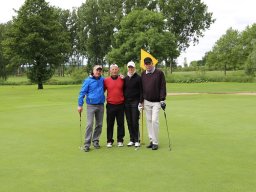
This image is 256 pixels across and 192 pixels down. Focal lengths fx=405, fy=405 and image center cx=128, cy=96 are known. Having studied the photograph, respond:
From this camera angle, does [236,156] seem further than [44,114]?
No

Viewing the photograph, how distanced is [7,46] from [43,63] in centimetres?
493

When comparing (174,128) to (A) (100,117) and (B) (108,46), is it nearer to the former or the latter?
(A) (100,117)

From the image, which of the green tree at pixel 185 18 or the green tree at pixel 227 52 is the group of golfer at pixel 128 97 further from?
the green tree at pixel 227 52

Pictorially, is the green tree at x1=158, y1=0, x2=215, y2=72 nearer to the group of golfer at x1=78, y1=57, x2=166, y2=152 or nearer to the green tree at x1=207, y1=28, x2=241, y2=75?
the green tree at x1=207, y1=28, x2=241, y2=75

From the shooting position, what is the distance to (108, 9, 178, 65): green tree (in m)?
67.7

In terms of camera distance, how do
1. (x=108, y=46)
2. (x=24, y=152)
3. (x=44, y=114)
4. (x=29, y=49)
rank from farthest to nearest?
(x=108, y=46), (x=29, y=49), (x=44, y=114), (x=24, y=152)

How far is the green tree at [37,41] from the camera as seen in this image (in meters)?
50.6

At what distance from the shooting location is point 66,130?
14.0 m

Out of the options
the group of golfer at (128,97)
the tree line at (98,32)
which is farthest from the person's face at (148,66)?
the tree line at (98,32)

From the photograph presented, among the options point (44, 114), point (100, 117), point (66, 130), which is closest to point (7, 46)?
point (44, 114)

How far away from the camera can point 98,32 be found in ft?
286

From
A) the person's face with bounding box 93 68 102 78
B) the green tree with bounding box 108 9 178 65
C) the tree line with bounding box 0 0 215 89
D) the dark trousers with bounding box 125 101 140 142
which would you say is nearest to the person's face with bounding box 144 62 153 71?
the dark trousers with bounding box 125 101 140 142

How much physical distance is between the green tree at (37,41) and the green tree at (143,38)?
60.3ft

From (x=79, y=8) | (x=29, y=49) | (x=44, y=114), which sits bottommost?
(x=44, y=114)
